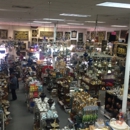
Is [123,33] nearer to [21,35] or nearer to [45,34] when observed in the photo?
[45,34]

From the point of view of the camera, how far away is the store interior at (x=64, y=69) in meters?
5.62

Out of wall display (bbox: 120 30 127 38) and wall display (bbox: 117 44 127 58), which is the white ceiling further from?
wall display (bbox: 120 30 127 38)

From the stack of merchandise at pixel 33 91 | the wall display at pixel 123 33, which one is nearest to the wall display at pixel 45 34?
the wall display at pixel 123 33

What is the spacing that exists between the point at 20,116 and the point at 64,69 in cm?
629

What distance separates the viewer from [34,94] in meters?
8.99

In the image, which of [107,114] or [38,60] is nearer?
[107,114]

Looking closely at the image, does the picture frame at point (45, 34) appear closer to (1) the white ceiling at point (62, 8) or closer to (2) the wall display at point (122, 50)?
(2) the wall display at point (122, 50)

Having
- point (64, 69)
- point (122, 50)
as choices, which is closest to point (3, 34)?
point (64, 69)

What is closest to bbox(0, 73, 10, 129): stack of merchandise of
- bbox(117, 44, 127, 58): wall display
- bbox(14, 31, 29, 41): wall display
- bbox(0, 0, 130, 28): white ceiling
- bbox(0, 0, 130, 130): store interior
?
bbox(0, 0, 130, 130): store interior

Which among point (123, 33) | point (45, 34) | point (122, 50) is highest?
point (123, 33)

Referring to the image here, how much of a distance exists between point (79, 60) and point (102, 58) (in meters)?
2.09

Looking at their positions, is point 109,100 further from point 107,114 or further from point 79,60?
point 79,60

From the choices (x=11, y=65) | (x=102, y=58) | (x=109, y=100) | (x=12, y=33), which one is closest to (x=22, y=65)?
(x=11, y=65)

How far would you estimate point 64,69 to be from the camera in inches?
560
